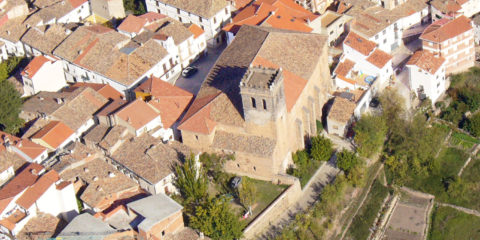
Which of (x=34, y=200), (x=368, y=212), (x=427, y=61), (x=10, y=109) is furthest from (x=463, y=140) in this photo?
(x=10, y=109)

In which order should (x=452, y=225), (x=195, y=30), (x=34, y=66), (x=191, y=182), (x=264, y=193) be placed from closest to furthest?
1. (x=191, y=182)
2. (x=264, y=193)
3. (x=452, y=225)
4. (x=34, y=66)
5. (x=195, y=30)

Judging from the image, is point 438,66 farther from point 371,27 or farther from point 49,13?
point 49,13

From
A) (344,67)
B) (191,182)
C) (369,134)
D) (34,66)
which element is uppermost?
(34,66)

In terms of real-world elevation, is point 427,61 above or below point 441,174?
above

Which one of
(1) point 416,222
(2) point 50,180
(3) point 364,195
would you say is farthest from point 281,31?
(2) point 50,180

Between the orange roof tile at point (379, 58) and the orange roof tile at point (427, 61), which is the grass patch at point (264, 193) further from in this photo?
the orange roof tile at point (427, 61)

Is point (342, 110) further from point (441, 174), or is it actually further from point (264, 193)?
point (264, 193)
